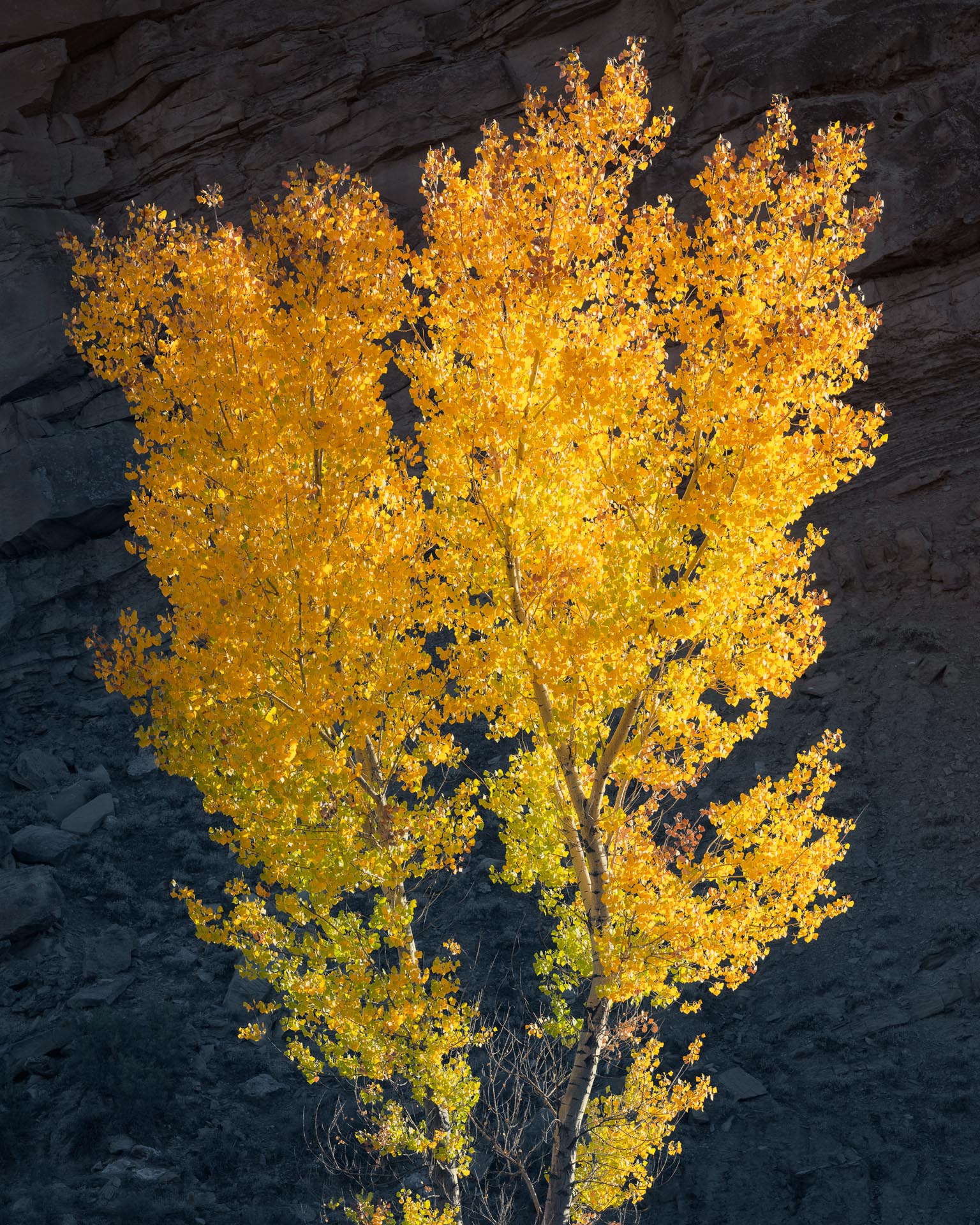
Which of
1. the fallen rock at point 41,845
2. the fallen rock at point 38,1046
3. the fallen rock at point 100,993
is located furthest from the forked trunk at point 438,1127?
the fallen rock at point 41,845

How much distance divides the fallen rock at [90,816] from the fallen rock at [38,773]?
1.10m

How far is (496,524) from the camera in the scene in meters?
7.66

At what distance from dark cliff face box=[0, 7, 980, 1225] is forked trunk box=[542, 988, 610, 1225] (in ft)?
15.6

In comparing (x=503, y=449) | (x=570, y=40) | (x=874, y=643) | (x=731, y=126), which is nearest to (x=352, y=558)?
(x=503, y=449)

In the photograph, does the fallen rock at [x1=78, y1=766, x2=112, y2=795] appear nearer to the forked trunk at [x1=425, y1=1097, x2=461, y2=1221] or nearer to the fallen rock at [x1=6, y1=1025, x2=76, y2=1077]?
the fallen rock at [x1=6, y1=1025, x2=76, y2=1077]

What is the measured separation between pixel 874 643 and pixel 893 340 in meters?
6.19

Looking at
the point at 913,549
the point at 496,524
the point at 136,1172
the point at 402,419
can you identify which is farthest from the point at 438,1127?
the point at 402,419

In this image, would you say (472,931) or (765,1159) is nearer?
(765,1159)

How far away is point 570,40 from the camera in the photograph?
23.6 meters

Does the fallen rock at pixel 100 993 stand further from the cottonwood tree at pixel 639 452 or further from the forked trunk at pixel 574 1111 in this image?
the cottonwood tree at pixel 639 452

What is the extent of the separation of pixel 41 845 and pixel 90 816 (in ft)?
3.55

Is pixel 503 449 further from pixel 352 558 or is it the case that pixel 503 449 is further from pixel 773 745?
pixel 773 745

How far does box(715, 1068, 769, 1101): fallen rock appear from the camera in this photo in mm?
13414

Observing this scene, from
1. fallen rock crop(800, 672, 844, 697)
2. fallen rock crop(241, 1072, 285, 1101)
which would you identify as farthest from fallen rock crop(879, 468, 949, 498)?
fallen rock crop(241, 1072, 285, 1101)
